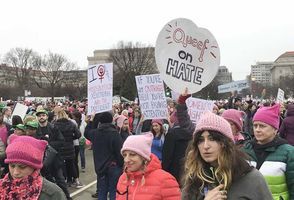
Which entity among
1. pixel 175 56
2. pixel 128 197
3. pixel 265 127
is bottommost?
pixel 128 197

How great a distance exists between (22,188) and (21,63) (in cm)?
9493

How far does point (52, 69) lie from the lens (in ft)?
315

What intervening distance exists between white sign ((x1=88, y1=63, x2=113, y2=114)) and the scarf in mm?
4690

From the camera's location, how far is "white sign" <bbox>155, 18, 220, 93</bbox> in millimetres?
5609

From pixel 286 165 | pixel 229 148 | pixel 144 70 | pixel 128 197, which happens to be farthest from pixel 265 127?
pixel 144 70

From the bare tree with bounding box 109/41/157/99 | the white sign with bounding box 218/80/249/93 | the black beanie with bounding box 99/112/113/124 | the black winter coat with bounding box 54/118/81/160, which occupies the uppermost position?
the bare tree with bounding box 109/41/157/99

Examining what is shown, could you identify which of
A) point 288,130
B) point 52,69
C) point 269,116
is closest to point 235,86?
point 288,130

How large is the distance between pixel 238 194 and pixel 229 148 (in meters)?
0.26

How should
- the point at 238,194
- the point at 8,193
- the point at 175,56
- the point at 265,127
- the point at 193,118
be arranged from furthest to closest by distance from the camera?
1. the point at 193,118
2. the point at 175,56
3. the point at 265,127
4. the point at 8,193
5. the point at 238,194

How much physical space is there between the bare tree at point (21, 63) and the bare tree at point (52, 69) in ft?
5.61

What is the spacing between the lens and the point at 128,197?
3.63m

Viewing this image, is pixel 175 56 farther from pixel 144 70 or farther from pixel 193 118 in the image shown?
pixel 144 70

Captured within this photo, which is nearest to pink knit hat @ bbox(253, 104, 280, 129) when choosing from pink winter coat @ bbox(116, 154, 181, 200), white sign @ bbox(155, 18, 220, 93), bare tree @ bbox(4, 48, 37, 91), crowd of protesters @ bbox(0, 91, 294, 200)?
crowd of protesters @ bbox(0, 91, 294, 200)

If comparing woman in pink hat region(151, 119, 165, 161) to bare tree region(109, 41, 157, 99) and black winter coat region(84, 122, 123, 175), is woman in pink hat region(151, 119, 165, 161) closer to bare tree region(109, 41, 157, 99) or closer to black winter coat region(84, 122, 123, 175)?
black winter coat region(84, 122, 123, 175)
